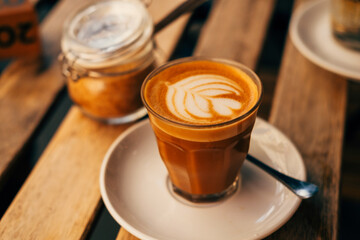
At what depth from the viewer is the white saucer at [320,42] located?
0.91m

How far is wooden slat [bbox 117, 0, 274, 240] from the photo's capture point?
100cm

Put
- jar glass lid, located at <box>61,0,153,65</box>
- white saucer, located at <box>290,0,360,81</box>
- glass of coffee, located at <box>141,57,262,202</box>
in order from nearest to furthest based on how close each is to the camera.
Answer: glass of coffee, located at <box>141,57,262,202</box>
jar glass lid, located at <box>61,0,153,65</box>
white saucer, located at <box>290,0,360,81</box>

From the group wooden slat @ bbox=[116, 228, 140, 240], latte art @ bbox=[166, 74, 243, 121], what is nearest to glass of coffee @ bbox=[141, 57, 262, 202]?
latte art @ bbox=[166, 74, 243, 121]

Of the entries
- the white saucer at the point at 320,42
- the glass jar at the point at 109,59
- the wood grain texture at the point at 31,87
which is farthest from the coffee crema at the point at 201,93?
the white saucer at the point at 320,42

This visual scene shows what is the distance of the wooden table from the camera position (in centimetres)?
65

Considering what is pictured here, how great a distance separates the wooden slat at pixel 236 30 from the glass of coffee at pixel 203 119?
0.32 m

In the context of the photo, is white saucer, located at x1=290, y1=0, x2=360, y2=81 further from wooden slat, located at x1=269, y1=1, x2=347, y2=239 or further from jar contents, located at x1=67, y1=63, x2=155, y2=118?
jar contents, located at x1=67, y1=63, x2=155, y2=118

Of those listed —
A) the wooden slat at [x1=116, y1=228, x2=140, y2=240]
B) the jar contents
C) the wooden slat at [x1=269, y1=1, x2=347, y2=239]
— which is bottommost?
the wooden slat at [x1=269, y1=1, x2=347, y2=239]

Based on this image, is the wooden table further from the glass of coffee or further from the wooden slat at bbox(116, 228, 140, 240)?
the glass of coffee

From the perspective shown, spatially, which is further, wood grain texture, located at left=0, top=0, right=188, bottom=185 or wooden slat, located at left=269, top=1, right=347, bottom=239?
wood grain texture, located at left=0, top=0, right=188, bottom=185

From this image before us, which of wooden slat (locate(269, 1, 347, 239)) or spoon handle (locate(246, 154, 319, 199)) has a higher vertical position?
spoon handle (locate(246, 154, 319, 199))

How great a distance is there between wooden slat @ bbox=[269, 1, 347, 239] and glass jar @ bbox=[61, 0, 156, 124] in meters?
0.31

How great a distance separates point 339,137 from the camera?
2.58ft

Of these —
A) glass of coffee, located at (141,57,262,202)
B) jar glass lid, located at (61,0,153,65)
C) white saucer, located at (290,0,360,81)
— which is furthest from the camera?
white saucer, located at (290,0,360,81)
